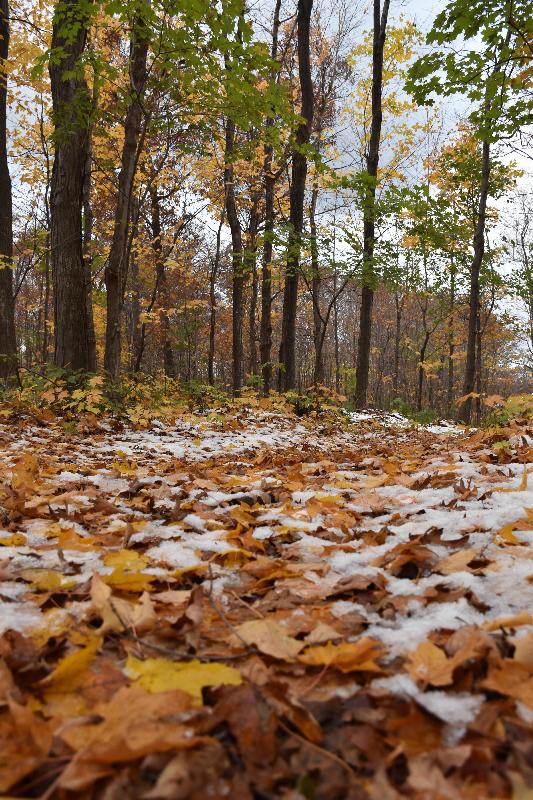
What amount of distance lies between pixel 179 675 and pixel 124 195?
6331mm

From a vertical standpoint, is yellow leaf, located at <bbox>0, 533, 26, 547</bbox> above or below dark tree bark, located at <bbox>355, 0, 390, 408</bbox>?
below

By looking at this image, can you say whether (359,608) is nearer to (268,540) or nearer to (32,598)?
(268,540)

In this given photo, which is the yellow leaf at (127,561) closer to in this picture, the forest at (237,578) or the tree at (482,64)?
the forest at (237,578)

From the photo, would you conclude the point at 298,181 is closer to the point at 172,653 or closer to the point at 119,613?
the point at 119,613

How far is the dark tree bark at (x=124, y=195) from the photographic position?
5828 mm

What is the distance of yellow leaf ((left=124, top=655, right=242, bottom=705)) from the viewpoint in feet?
3.11

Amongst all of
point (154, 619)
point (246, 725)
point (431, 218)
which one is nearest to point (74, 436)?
point (154, 619)

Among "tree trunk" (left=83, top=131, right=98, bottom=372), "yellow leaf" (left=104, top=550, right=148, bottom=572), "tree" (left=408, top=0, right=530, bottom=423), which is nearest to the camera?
"yellow leaf" (left=104, top=550, right=148, bottom=572)

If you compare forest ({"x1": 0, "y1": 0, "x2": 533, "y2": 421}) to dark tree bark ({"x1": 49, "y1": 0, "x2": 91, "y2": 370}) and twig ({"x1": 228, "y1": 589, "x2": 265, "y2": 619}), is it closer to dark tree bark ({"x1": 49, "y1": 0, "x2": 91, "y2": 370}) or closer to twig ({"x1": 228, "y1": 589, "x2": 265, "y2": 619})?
dark tree bark ({"x1": 49, "y1": 0, "x2": 91, "y2": 370})

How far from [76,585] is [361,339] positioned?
34.2ft

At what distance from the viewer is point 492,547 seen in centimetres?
176

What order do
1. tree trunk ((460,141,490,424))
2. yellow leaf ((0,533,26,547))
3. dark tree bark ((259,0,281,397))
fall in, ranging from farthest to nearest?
dark tree bark ((259,0,281,397)) < tree trunk ((460,141,490,424)) < yellow leaf ((0,533,26,547))

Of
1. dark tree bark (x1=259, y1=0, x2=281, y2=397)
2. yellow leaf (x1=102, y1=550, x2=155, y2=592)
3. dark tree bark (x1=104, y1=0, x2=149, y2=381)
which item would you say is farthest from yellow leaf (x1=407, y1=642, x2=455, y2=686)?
dark tree bark (x1=259, y1=0, x2=281, y2=397)

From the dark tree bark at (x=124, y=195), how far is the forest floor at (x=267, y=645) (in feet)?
13.8
